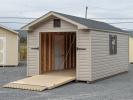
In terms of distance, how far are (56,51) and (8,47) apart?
624 cm

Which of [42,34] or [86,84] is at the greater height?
[42,34]

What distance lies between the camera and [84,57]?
16250mm

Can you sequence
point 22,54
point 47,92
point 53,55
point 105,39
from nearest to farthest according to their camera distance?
point 47,92, point 105,39, point 53,55, point 22,54

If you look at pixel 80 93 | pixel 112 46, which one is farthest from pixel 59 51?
pixel 80 93

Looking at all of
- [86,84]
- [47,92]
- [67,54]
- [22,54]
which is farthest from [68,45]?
[22,54]

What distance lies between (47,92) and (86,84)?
2.94 metres

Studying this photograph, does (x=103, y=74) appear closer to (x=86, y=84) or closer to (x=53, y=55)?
(x=86, y=84)

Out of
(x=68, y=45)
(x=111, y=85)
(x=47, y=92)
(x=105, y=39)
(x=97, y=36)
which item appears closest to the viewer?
(x=47, y=92)

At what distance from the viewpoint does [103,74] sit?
58.1 feet

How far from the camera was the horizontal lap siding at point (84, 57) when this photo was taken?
1616cm

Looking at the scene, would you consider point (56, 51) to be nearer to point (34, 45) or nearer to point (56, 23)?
point (34, 45)

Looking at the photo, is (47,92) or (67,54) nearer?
(47,92)

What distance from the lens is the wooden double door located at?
1884cm

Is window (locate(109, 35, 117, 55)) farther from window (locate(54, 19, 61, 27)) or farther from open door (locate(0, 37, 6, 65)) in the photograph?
open door (locate(0, 37, 6, 65))
